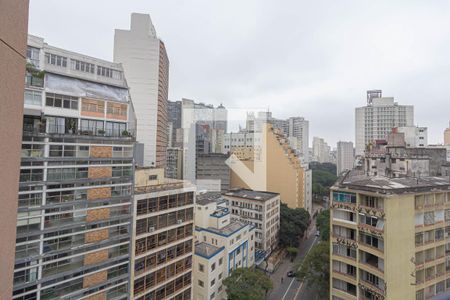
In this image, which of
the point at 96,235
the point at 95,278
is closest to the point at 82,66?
the point at 96,235

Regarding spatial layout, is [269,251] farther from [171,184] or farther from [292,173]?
[171,184]

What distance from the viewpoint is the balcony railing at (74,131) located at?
780 cm

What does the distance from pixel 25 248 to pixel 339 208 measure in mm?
11876

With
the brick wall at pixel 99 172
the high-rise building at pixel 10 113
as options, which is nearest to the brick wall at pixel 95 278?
the brick wall at pixel 99 172

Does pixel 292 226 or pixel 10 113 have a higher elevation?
pixel 10 113

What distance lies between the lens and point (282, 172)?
1149 inches

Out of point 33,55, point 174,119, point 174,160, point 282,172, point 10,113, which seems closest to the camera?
point 10,113

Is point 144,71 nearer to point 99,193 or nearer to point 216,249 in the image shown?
point 216,249

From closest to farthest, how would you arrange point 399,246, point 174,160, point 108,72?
point 399,246 → point 108,72 → point 174,160

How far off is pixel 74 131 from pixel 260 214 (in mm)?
16679

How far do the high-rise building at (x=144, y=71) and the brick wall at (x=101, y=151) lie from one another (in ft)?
62.4

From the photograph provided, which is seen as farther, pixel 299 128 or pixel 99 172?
pixel 299 128

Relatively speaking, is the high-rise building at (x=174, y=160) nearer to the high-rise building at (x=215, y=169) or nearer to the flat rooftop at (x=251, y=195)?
the high-rise building at (x=215, y=169)

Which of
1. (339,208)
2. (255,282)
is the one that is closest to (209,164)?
(255,282)
